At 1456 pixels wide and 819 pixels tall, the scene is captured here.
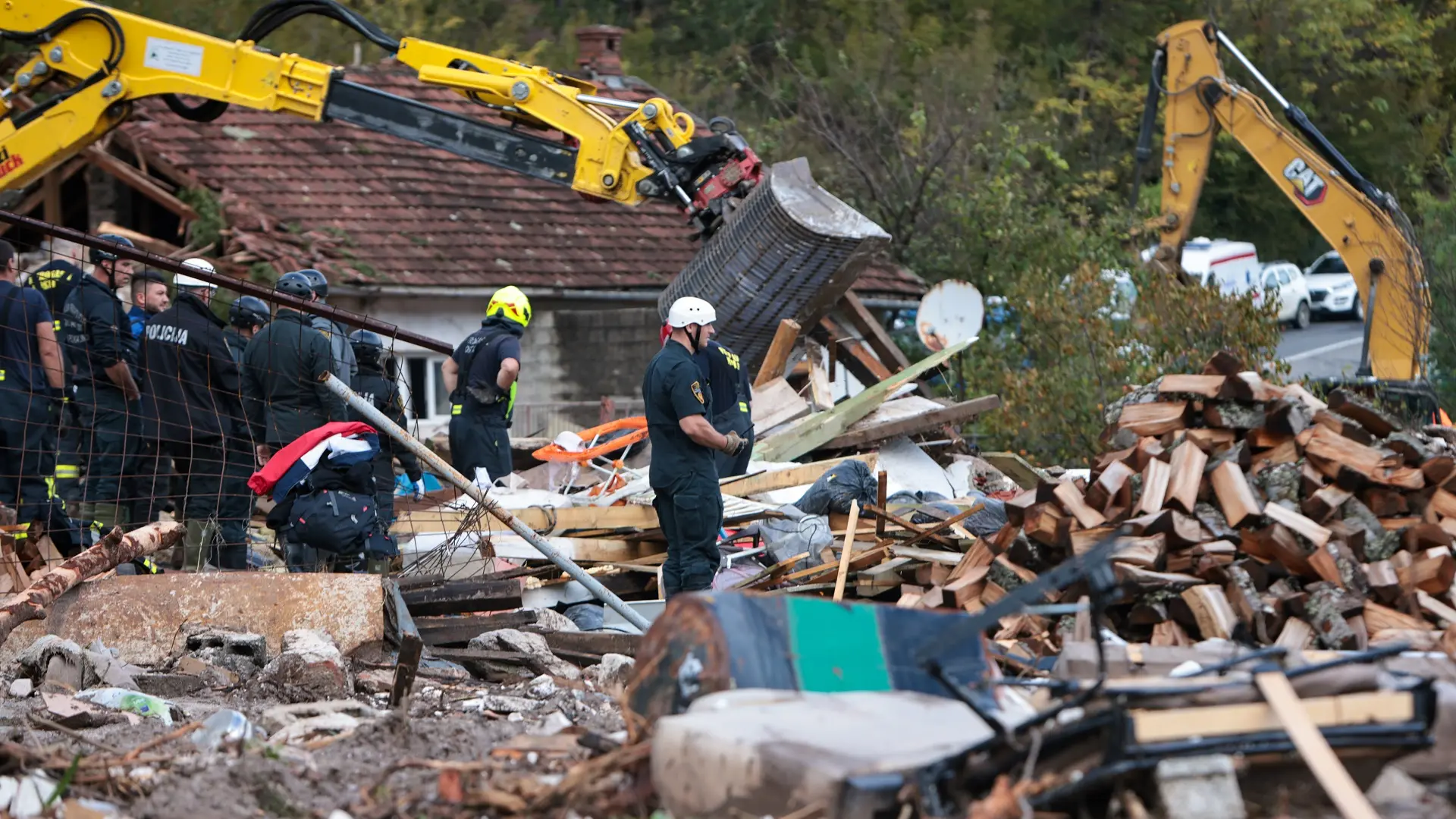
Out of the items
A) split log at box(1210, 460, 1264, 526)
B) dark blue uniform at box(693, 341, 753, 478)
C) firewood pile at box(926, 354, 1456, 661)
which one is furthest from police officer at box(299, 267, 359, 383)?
split log at box(1210, 460, 1264, 526)

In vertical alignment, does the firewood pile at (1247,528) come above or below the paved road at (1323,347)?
below

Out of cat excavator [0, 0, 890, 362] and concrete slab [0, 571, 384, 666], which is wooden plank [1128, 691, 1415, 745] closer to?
concrete slab [0, 571, 384, 666]

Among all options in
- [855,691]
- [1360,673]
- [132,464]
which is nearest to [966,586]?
[855,691]

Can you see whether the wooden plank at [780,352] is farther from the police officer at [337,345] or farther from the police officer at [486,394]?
the police officer at [337,345]

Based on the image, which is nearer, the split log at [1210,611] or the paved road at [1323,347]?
the split log at [1210,611]

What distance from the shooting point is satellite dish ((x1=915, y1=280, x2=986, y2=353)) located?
16203 millimetres

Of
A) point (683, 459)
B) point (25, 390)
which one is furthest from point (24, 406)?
Result: point (683, 459)

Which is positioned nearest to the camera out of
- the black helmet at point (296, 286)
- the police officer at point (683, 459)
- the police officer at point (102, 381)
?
the police officer at point (683, 459)

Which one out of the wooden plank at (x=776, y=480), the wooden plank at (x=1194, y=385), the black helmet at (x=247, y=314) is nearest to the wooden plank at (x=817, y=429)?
the wooden plank at (x=776, y=480)

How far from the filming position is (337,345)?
1002cm

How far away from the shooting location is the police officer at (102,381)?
10.4 m

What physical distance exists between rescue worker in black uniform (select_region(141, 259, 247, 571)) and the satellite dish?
26.0ft

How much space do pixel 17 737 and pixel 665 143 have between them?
8.09 metres

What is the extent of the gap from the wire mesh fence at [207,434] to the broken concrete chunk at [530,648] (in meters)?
1.11
